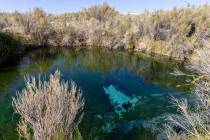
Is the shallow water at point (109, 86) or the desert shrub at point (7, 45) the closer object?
the shallow water at point (109, 86)

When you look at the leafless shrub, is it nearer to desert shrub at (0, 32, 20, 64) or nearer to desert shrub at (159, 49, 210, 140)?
desert shrub at (159, 49, 210, 140)

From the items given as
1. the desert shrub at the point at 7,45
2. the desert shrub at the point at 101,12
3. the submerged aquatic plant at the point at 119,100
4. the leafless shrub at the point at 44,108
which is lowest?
the submerged aquatic plant at the point at 119,100

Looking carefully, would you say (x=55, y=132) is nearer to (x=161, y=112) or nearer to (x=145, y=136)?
(x=145, y=136)

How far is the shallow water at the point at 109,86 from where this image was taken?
16.8m

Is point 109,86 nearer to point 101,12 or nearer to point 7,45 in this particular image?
point 7,45

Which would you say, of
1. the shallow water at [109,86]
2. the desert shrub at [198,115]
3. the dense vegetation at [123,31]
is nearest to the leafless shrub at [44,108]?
the desert shrub at [198,115]

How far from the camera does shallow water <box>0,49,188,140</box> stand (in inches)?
663

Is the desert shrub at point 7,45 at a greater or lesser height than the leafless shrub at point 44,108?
lesser

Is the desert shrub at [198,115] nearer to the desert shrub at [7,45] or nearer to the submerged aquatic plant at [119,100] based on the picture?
the submerged aquatic plant at [119,100]

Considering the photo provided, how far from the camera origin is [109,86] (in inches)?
1029

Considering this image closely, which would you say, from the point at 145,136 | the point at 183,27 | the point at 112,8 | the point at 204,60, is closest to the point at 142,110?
the point at 145,136

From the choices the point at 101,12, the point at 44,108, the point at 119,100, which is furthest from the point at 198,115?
the point at 101,12

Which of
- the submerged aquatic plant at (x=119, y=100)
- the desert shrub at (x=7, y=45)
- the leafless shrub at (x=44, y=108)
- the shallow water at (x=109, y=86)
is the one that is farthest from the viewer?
the desert shrub at (x=7, y=45)

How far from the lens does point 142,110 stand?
20.2 meters
